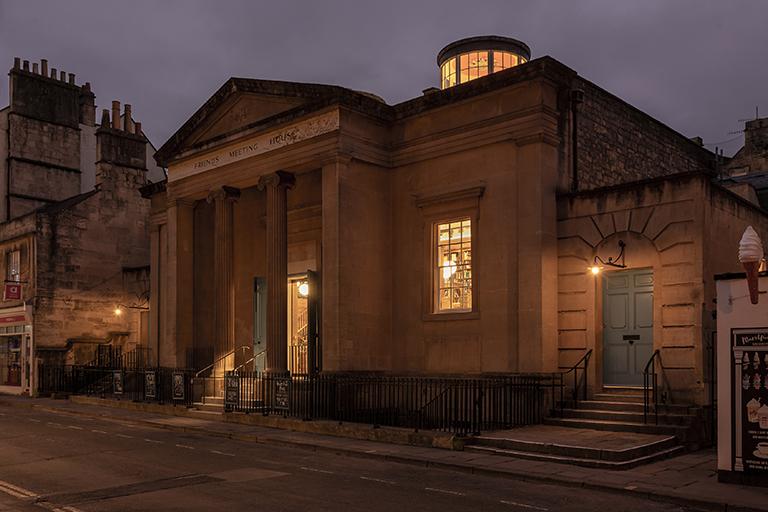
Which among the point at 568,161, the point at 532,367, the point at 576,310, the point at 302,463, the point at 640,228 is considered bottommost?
the point at 302,463

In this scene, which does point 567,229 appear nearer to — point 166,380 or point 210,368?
point 210,368

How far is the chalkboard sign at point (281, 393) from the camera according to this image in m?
17.9

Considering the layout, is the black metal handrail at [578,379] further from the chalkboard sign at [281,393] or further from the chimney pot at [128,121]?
the chimney pot at [128,121]

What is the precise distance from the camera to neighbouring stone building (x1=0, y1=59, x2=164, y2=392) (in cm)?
2944

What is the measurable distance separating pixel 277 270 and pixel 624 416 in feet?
30.6

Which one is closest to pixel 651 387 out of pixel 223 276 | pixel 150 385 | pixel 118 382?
pixel 223 276

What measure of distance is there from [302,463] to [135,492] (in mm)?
3320

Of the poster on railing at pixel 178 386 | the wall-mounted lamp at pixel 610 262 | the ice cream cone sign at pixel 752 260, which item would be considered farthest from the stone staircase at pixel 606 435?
the poster on railing at pixel 178 386

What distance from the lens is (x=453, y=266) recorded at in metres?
18.7

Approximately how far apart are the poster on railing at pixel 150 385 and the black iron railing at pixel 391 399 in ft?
13.5

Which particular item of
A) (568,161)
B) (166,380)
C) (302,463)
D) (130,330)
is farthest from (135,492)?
(130,330)

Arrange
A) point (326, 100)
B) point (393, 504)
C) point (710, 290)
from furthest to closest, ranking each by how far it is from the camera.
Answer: point (326, 100), point (710, 290), point (393, 504)

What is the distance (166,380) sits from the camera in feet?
75.6

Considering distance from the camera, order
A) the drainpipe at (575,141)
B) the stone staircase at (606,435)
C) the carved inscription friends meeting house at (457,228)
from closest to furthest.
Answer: the stone staircase at (606,435)
the carved inscription friends meeting house at (457,228)
the drainpipe at (575,141)
